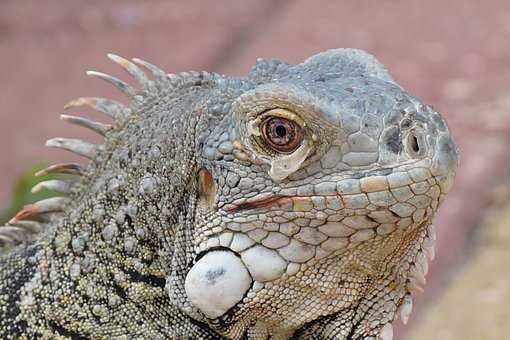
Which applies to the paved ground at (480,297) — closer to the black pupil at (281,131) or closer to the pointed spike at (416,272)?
the pointed spike at (416,272)

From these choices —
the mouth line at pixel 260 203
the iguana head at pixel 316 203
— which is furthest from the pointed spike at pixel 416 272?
the mouth line at pixel 260 203

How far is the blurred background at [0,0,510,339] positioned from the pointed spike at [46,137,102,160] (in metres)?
2.90

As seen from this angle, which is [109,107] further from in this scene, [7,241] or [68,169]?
[7,241]

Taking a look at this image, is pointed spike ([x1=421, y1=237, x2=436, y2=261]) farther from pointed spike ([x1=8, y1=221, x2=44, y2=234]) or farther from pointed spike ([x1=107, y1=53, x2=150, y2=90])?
pointed spike ([x1=8, y1=221, x2=44, y2=234])

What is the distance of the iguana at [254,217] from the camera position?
2.92 m

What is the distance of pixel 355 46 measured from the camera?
961 cm

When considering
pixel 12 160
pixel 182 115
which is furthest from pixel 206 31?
pixel 182 115

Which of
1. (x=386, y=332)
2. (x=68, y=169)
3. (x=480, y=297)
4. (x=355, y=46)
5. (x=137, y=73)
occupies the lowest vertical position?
(x=386, y=332)

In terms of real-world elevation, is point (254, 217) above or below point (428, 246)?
below

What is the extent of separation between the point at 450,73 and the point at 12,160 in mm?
4096

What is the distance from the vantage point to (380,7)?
34.7ft

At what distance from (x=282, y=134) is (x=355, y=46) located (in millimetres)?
6805

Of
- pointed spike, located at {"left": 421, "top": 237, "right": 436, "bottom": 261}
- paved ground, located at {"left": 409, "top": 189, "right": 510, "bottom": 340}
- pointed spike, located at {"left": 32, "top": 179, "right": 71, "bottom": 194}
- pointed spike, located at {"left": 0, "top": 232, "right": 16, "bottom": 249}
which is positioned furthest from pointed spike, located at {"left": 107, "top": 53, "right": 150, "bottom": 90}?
paved ground, located at {"left": 409, "top": 189, "right": 510, "bottom": 340}

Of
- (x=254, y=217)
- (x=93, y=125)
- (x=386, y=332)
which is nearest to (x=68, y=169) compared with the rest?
(x=93, y=125)
